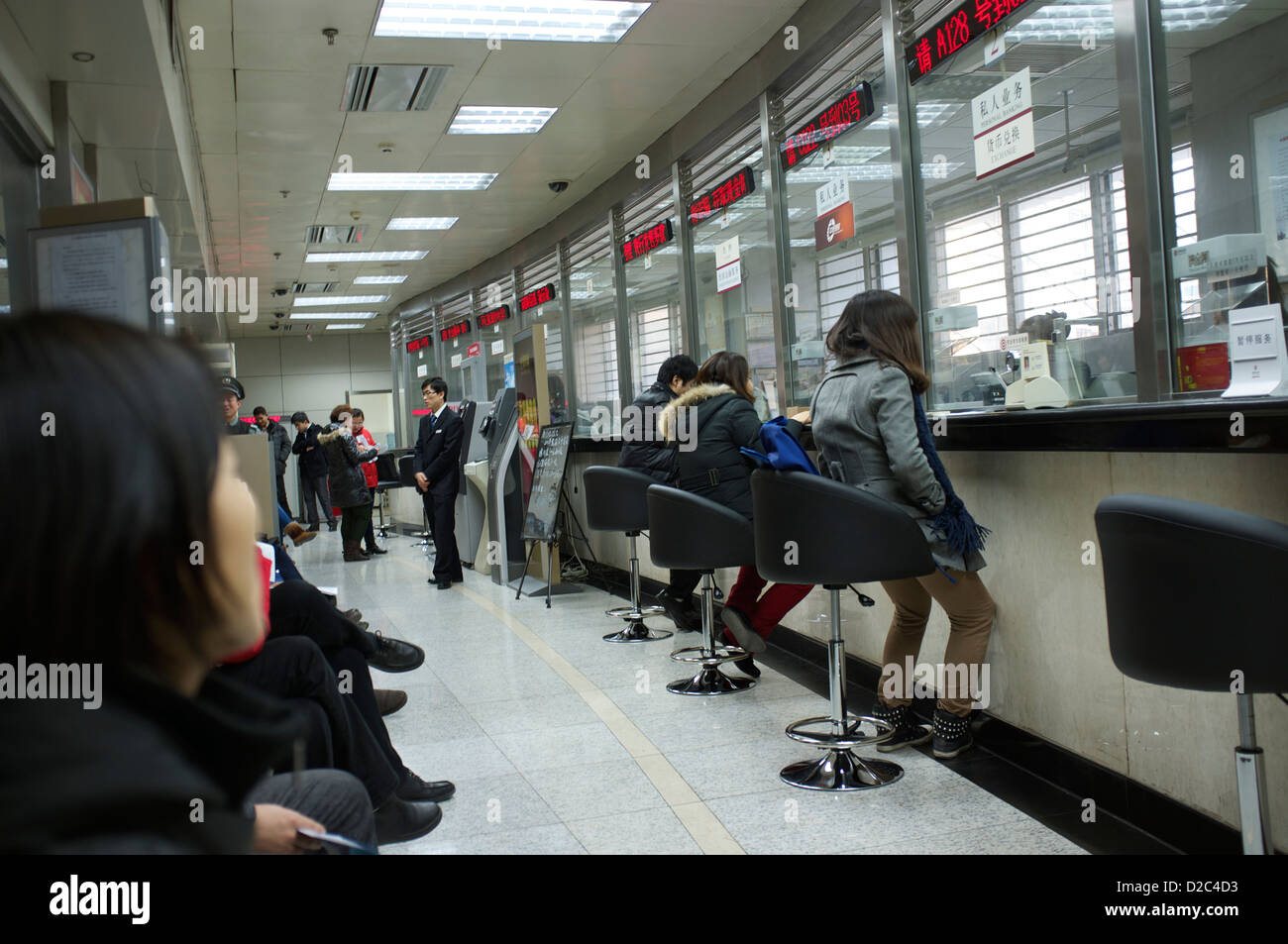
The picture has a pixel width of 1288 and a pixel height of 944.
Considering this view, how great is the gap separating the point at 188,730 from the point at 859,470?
8.75ft

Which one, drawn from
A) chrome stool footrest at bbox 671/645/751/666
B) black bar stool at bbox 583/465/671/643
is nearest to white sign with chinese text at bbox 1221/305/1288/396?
chrome stool footrest at bbox 671/645/751/666

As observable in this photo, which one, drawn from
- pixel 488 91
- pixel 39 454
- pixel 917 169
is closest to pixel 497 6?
pixel 488 91

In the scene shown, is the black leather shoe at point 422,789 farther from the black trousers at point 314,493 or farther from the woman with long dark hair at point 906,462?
the black trousers at point 314,493

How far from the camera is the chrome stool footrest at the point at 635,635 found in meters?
5.43

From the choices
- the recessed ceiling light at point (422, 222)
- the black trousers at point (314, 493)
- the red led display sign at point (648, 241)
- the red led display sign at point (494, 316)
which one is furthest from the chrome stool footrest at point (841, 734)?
the black trousers at point (314, 493)

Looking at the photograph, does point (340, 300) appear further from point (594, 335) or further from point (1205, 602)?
point (1205, 602)

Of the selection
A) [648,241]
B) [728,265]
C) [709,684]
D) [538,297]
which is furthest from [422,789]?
[538,297]

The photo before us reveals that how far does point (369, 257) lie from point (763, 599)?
28.2ft

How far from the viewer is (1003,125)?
3.73 metres

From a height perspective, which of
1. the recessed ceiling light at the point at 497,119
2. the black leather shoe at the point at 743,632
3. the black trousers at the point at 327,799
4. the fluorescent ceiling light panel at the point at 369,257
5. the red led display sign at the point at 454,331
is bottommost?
the black leather shoe at the point at 743,632

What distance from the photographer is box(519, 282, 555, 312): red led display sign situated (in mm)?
9859

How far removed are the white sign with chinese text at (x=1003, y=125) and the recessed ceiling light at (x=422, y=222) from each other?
6.57 metres

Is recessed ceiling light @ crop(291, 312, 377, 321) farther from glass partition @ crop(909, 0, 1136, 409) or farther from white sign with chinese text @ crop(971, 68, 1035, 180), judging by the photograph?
white sign with chinese text @ crop(971, 68, 1035, 180)
